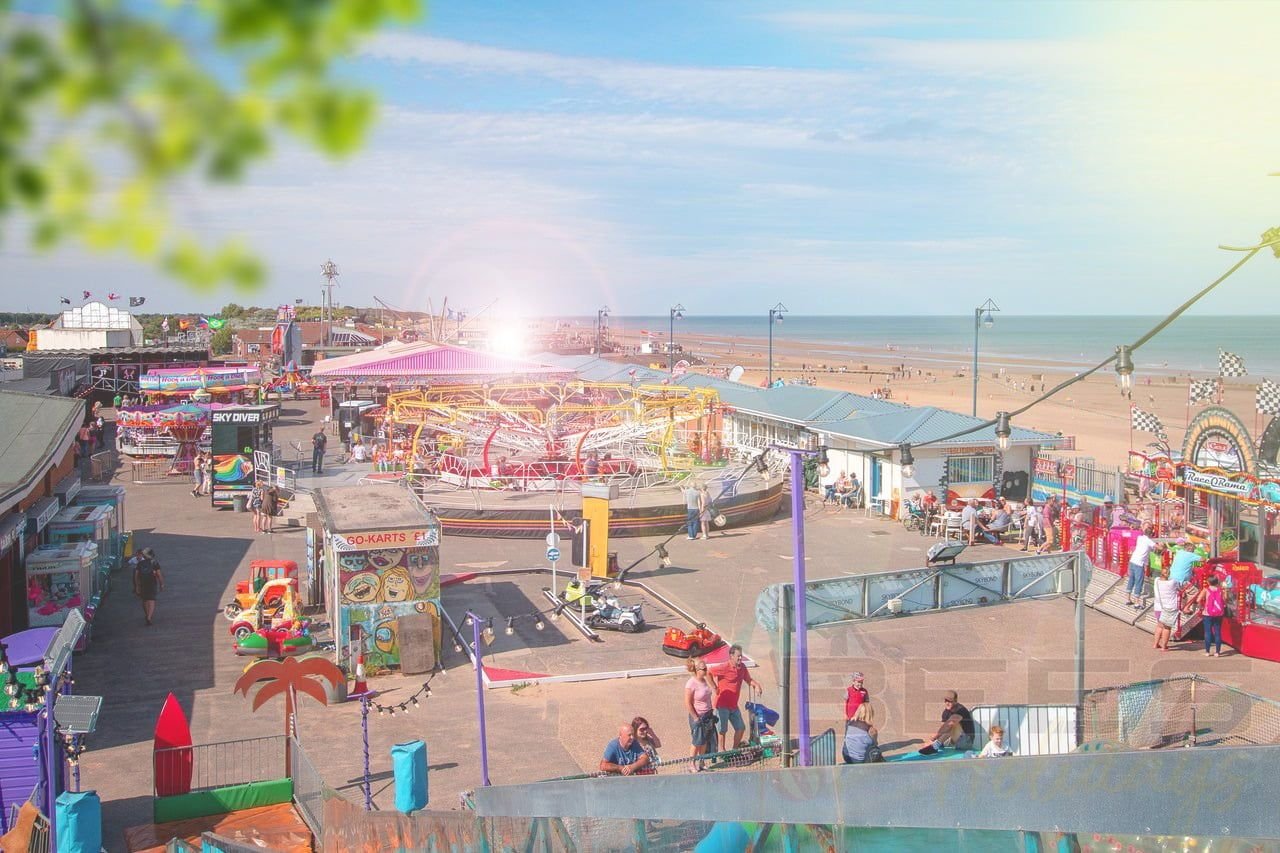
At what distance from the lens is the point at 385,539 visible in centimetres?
1475

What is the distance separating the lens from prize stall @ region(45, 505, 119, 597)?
17.8 m

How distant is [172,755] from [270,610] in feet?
22.6

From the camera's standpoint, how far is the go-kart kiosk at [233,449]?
2792 centimetres

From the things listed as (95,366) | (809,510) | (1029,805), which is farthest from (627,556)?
(95,366)

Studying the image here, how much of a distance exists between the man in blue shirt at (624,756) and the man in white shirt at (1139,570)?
10351 millimetres

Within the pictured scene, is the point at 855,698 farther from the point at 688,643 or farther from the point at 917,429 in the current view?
the point at 917,429

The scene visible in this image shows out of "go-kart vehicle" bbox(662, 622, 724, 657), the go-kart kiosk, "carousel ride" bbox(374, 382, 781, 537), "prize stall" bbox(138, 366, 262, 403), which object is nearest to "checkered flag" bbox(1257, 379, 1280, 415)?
"carousel ride" bbox(374, 382, 781, 537)

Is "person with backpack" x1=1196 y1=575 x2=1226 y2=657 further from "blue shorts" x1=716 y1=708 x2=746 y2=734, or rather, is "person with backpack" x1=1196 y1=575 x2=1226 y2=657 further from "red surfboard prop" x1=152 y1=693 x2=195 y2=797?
"red surfboard prop" x1=152 y1=693 x2=195 y2=797

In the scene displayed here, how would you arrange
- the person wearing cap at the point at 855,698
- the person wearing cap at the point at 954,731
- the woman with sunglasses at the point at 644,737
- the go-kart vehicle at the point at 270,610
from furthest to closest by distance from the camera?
the go-kart vehicle at the point at 270,610, the person wearing cap at the point at 855,698, the person wearing cap at the point at 954,731, the woman with sunglasses at the point at 644,737

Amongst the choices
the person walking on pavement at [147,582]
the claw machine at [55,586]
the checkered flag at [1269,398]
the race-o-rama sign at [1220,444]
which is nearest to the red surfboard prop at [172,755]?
the claw machine at [55,586]

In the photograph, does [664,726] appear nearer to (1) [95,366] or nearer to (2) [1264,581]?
(2) [1264,581]

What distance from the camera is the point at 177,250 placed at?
61.7 inches

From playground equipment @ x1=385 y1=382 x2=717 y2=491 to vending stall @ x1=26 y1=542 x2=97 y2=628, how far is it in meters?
11.6

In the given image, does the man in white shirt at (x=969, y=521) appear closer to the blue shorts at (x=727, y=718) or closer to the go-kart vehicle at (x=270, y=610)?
the blue shorts at (x=727, y=718)
